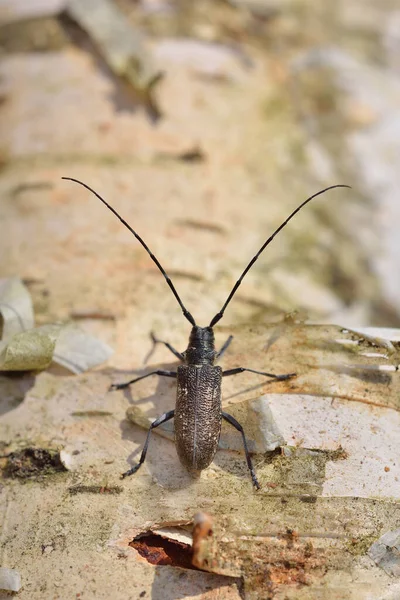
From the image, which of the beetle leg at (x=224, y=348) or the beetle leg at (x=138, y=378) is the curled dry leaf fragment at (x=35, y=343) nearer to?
the beetle leg at (x=138, y=378)

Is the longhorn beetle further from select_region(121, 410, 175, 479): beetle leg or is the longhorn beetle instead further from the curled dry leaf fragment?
the curled dry leaf fragment

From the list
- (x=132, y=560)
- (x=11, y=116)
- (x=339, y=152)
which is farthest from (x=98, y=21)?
(x=132, y=560)

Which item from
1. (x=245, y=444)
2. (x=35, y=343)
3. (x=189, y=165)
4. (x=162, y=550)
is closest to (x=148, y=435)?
(x=245, y=444)

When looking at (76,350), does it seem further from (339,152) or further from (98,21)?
(339,152)

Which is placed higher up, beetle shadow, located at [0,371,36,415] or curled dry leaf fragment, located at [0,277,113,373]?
curled dry leaf fragment, located at [0,277,113,373]

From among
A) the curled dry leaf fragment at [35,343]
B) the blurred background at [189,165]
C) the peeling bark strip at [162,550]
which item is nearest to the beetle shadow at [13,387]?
the curled dry leaf fragment at [35,343]

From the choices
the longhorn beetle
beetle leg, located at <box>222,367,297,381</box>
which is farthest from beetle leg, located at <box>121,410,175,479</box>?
beetle leg, located at <box>222,367,297,381</box>

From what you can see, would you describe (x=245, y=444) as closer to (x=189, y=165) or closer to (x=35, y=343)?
(x=35, y=343)
